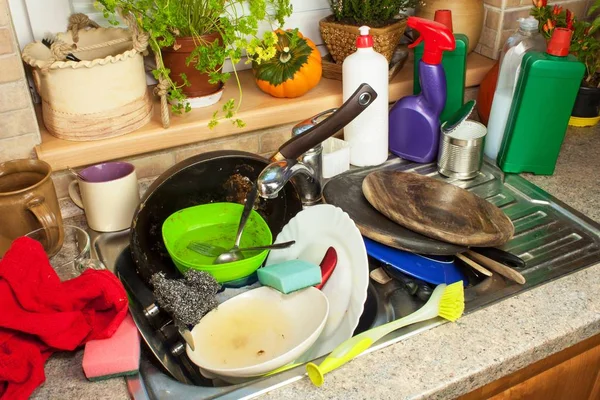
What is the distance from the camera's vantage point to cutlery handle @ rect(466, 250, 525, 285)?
0.91 m

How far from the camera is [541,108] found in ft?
3.61

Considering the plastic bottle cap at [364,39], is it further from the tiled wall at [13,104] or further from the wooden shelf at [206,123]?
the tiled wall at [13,104]

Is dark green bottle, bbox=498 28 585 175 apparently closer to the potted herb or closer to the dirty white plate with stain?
the potted herb

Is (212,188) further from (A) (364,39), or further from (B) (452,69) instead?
(B) (452,69)

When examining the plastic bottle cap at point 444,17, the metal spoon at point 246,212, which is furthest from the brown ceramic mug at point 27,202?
the plastic bottle cap at point 444,17

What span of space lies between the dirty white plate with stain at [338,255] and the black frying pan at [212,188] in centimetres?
8

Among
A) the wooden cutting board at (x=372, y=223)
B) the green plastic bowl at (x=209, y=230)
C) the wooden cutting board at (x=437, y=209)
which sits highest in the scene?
the wooden cutting board at (x=437, y=209)

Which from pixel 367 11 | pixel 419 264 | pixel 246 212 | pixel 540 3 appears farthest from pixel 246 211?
pixel 540 3

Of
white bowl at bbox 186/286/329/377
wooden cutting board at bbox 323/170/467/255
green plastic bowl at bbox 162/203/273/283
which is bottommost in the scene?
white bowl at bbox 186/286/329/377

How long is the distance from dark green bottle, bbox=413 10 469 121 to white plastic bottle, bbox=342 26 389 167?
118mm

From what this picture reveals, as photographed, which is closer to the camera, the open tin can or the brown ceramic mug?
the brown ceramic mug

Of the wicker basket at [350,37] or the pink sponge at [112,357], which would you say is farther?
the wicker basket at [350,37]

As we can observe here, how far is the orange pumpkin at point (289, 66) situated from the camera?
46.0 inches

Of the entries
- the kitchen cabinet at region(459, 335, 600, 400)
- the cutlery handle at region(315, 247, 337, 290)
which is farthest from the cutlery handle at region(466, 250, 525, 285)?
the cutlery handle at region(315, 247, 337, 290)
